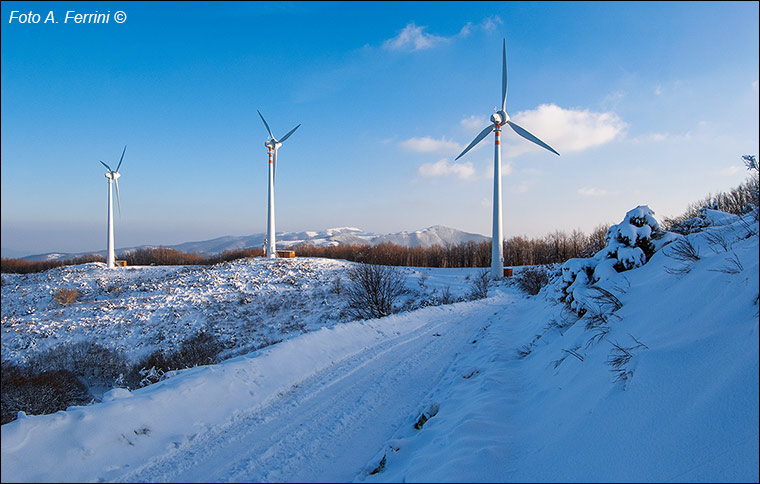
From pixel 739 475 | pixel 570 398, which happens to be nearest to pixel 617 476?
pixel 739 475

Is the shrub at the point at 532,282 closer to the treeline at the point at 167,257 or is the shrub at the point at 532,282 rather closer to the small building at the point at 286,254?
the small building at the point at 286,254

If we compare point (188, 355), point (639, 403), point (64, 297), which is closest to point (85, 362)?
point (188, 355)

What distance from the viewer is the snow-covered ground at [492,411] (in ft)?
9.98

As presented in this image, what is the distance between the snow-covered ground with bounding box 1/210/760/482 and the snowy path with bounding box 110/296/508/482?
1.1 inches

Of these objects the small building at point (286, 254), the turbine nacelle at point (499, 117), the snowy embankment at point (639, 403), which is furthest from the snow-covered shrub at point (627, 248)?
the small building at point (286, 254)

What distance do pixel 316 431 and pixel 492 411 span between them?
250cm

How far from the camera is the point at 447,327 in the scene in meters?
13.7

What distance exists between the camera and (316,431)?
5172 millimetres

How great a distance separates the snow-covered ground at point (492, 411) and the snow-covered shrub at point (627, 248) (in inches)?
15.4

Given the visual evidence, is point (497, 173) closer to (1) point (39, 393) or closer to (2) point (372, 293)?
(2) point (372, 293)

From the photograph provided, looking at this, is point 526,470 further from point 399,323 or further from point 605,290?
point 399,323

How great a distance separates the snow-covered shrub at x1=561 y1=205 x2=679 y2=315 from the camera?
7371 mm

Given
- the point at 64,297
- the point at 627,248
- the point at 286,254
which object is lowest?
the point at 64,297

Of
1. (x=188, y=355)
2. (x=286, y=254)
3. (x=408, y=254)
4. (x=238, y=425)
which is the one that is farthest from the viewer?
(x=408, y=254)
